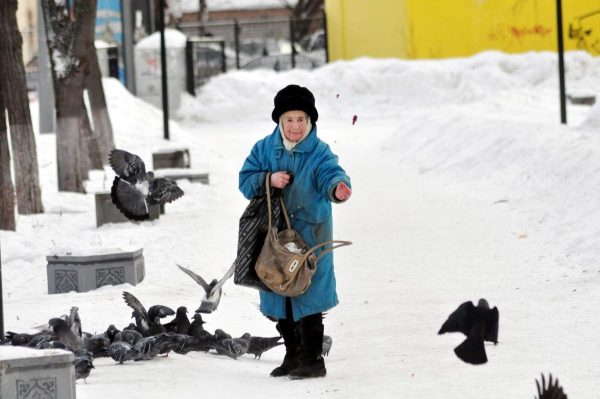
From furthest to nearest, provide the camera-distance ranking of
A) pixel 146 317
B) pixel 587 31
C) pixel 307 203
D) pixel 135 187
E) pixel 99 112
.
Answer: pixel 587 31 → pixel 99 112 → pixel 135 187 → pixel 146 317 → pixel 307 203

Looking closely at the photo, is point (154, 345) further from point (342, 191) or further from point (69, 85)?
point (69, 85)

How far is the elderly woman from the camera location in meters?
6.89

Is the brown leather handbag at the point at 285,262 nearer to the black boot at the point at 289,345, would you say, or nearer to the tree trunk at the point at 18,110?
the black boot at the point at 289,345

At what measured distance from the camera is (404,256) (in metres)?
11.7

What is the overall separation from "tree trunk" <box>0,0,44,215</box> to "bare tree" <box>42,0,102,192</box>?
201cm

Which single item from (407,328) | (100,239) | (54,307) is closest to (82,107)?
(100,239)

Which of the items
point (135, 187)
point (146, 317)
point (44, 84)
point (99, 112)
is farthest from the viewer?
point (44, 84)

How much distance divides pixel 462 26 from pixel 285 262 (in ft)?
105

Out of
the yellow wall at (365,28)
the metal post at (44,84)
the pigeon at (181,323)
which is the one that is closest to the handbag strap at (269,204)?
the pigeon at (181,323)

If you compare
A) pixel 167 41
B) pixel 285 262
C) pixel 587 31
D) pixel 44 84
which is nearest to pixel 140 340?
pixel 285 262

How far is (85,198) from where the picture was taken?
1697 cm

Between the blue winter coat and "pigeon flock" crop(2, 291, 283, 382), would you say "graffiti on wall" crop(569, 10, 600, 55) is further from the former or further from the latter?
the blue winter coat

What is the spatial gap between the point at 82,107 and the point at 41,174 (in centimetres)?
152

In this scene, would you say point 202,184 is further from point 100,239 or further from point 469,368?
point 469,368
